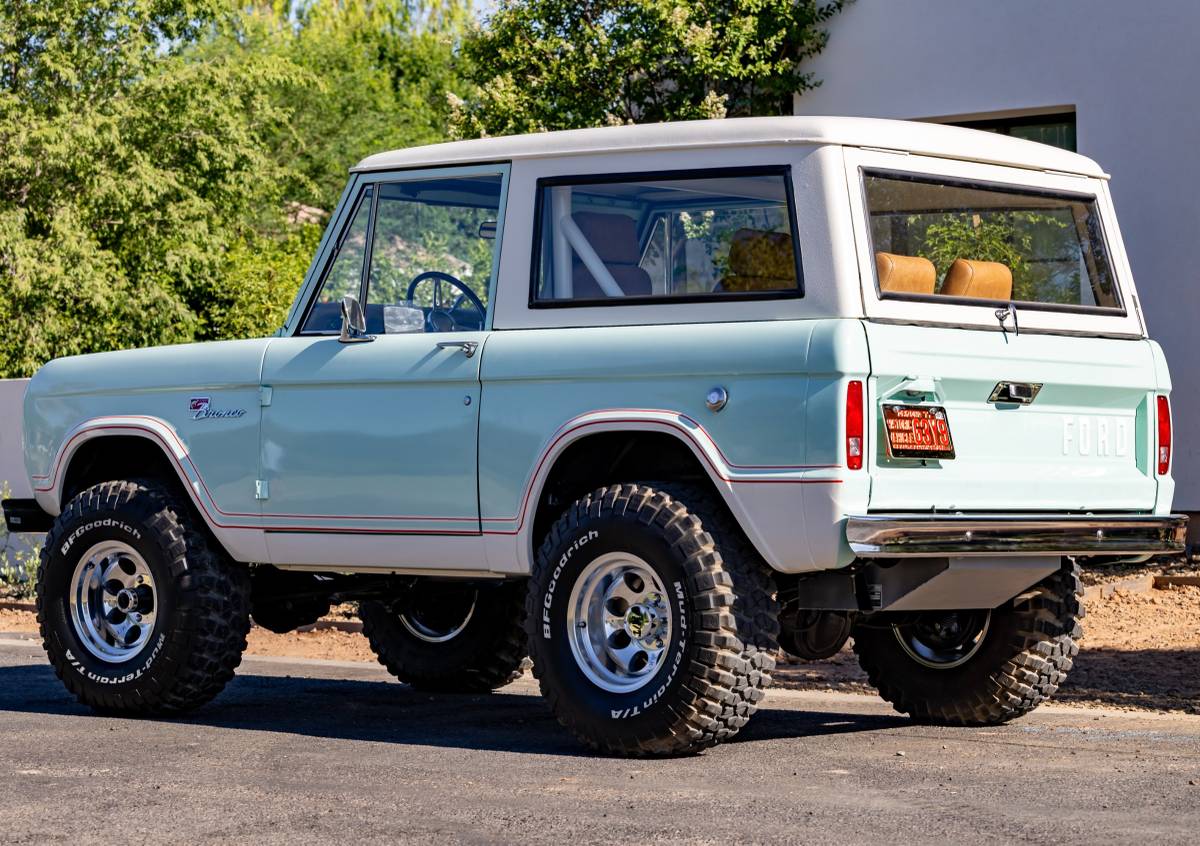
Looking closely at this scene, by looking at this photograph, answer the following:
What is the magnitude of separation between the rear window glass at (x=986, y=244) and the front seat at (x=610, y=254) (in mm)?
962

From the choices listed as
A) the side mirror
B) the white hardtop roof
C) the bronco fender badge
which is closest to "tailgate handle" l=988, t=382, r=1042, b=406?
the white hardtop roof

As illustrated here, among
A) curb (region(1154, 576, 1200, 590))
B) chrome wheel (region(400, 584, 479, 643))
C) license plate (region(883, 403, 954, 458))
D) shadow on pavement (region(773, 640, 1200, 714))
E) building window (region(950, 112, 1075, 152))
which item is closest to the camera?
license plate (region(883, 403, 954, 458))

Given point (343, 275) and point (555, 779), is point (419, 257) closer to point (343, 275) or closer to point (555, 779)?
point (343, 275)

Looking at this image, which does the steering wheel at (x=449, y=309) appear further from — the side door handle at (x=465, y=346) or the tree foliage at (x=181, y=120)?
the tree foliage at (x=181, y=120)

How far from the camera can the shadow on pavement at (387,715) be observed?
8008 mm

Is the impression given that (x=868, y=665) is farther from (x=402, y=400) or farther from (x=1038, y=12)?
(x=1038, y=12)

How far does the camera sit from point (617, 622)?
7.30m

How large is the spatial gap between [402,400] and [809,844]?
2.97 meters

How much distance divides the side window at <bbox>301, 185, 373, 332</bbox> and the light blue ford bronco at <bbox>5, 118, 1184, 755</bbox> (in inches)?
0.5

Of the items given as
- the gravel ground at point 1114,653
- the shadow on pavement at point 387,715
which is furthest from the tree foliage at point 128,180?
the shadow on pavement at point 387,715

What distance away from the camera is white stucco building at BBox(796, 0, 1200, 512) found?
15.6 meters

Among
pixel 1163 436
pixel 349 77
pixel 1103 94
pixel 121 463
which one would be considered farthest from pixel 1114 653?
pixel 349 77

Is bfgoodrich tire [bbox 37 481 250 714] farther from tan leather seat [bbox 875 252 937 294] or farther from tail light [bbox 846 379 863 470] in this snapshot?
tan leather seat [bbox 875 252 937 294]

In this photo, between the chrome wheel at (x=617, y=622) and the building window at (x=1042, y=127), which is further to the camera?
the building window at (x=1042, y=127)
